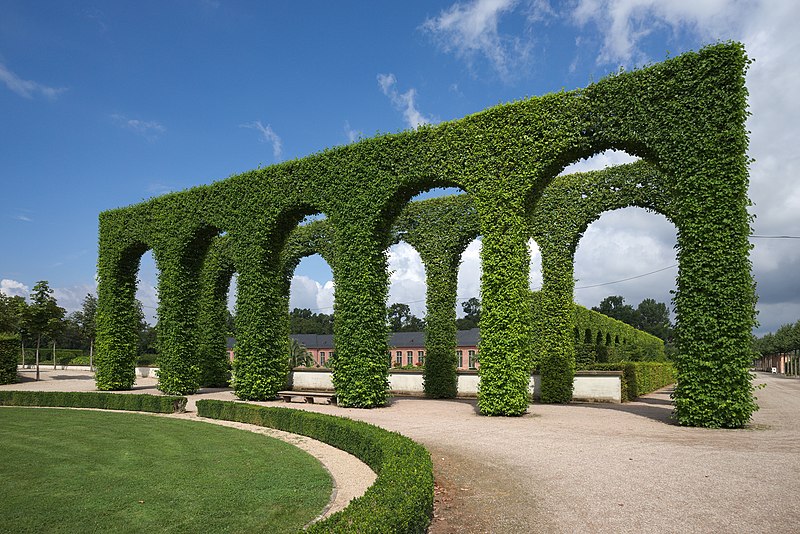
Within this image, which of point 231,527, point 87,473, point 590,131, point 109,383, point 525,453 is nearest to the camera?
point 231,527

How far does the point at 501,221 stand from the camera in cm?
1402

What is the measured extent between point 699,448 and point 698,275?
421 centimetres

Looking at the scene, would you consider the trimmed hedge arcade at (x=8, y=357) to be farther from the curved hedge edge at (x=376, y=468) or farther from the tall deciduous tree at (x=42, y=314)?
the curved hedge edge at (x=376, y=468)

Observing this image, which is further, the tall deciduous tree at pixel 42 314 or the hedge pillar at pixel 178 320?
the tall deciduous tree at pixel 42 314

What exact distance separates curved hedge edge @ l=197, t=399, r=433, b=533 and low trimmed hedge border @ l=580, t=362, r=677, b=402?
1014 cm

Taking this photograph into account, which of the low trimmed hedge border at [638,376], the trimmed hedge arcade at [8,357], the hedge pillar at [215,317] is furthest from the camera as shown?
the trimmed hedge arcade at [8,357]

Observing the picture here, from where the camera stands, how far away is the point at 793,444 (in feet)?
30.6

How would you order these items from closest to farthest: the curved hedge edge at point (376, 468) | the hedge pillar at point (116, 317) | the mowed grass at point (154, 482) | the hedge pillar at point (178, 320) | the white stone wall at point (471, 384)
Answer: the curved hedge edge at point (376, 468)
the mowed grass at point (154, 482)
the white stone wall at point (471, 384)
the hedge pillar at point (178, 320)
the hedge pillar at point (116, 317)

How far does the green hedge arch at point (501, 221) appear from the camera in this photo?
1144 cm

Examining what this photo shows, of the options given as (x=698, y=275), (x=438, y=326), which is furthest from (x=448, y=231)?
(x=698, y=275)

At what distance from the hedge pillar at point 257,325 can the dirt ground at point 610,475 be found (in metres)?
6.74

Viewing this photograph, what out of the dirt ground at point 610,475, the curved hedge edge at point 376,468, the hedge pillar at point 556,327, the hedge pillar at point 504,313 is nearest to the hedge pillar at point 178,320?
the curved hedge edge at point 376,468

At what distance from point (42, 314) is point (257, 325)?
22105 millimetres

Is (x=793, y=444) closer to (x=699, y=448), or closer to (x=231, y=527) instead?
(x=699, y=448)
